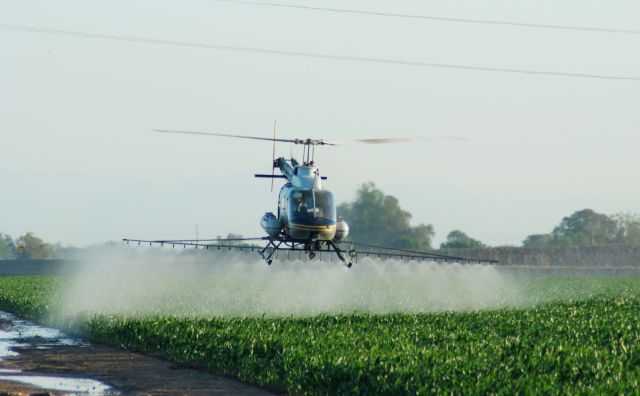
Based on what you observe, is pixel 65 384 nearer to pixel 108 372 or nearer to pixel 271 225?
pixel 108 372

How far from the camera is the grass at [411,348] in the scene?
23.9 meters

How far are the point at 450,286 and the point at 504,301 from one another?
1791cm

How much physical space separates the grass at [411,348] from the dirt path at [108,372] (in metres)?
0.88

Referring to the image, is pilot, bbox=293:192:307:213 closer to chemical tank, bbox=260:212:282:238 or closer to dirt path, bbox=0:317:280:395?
chemical tank, bbox=260:212:282:238

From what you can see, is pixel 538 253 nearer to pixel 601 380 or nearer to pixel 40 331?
pixel 40 331

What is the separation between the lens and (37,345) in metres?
39.9

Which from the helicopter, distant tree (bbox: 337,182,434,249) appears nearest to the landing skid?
the helicopter

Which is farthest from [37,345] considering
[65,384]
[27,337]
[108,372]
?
[65,384]

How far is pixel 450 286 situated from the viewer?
78875 mm

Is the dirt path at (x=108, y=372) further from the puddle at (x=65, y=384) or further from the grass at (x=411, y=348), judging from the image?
the grass at (x=411, y=348)

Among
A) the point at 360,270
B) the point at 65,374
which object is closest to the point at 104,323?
the point at 65,374

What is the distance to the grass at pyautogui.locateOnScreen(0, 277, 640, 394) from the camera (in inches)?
941

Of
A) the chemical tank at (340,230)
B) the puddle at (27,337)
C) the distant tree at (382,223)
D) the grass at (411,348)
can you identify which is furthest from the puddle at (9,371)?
the distant tree at (382,223)

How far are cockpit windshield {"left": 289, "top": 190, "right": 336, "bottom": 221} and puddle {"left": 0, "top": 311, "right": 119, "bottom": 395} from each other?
9.60 meters
